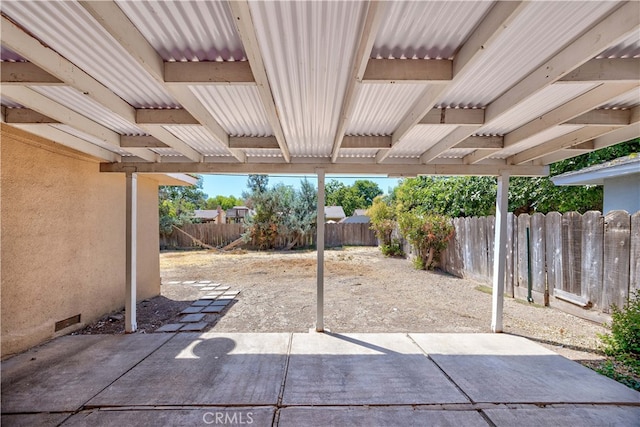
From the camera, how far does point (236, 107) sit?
96.6 inches

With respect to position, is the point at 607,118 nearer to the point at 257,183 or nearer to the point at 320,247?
the point at 320,247

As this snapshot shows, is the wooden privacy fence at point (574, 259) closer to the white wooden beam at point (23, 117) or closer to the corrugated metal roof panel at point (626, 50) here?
the corrugated metal roof panel at point (626, 50)

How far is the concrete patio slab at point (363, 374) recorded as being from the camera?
2334 millimetres

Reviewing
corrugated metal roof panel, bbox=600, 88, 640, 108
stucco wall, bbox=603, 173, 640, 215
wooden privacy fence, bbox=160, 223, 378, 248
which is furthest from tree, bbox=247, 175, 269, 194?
corrugated metal roof panel, bbox=600, 88, 640, 108

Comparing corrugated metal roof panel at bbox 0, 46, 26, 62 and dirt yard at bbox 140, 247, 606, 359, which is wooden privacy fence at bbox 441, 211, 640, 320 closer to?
dirt yard at bbox 140, 247, 606, 359

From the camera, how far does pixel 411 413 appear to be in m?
2.15

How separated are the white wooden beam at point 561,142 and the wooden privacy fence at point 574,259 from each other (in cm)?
146

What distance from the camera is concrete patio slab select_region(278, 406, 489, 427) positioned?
6.68 ft

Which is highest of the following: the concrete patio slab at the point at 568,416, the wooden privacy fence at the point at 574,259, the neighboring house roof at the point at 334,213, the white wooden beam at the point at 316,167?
the white wooden beam at the point at 316,167

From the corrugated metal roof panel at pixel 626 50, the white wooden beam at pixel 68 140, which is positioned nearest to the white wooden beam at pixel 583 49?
the corrugated metal roof panel at pixel 626 50

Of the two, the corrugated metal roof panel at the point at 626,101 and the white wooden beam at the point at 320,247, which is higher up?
the corrugated metal roof panel at the point at 626,101

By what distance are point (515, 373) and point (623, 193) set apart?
16.7 feet

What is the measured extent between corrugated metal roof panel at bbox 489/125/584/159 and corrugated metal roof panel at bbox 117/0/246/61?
9.80ft

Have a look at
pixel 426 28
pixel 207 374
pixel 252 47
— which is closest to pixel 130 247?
pixel 207 374
